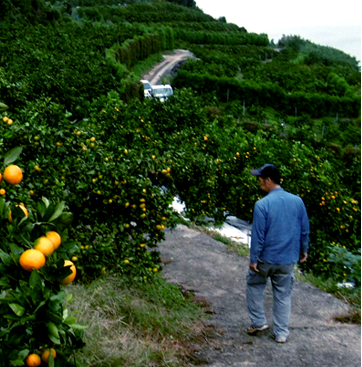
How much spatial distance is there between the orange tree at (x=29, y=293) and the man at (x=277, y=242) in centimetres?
280

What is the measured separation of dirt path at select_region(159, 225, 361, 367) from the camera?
4.54m

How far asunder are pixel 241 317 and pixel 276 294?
2.83 ft

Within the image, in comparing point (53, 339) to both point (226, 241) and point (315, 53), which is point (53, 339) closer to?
point (226, 241)

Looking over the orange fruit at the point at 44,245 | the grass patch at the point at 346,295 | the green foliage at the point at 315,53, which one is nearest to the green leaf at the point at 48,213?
the orange fruit at the point at 44,245

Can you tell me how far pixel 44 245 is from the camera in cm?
223

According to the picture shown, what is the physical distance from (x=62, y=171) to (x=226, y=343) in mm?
2497

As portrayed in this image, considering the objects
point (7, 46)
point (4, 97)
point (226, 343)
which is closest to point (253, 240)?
point (226, 343)

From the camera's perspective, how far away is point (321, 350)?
476 cm

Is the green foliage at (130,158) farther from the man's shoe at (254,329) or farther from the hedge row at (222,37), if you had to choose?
the hedge row at (222,37)

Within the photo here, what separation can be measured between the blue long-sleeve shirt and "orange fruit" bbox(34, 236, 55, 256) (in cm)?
287

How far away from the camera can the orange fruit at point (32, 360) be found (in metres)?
2.20

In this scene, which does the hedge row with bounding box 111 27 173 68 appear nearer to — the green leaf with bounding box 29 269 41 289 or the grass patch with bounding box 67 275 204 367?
the grass patch with bounding box 67 275 204 367

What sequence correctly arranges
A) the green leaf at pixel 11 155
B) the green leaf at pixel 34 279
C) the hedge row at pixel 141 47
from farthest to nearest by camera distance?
the hedge row at pixel 141 47, the green leaf at pixel 11 155, the green leaf at pixel 34 279

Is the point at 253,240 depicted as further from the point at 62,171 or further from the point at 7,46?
the point at 7,46
